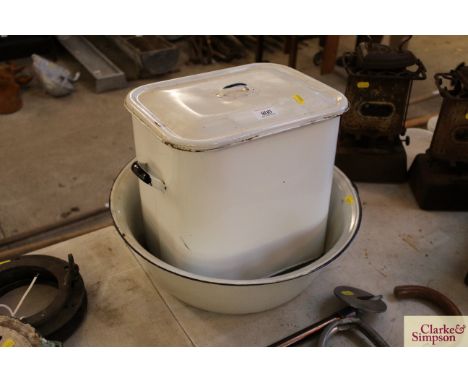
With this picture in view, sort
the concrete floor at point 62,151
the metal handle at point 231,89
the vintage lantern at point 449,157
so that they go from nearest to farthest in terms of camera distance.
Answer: the metal handle at point 231,89, the vintage lantern at point 449,157, the concrete floor at point 62,151

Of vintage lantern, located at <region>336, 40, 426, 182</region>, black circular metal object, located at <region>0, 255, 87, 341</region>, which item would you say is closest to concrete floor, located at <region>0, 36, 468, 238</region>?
black circular metal object, located at <region>0, 255, 87, 341</region>

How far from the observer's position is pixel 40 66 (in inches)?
105

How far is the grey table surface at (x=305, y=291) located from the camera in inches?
32.6

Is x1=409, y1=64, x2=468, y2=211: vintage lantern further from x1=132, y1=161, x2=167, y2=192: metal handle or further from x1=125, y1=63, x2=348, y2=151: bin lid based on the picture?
x1=132, y1=161, x2=167, y2=192: metal handle

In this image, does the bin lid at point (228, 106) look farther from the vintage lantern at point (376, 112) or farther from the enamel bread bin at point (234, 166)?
the vintage lantern at point (376, 112)

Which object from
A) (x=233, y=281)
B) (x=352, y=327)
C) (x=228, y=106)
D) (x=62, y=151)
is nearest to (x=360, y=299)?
(x=352, y=327)

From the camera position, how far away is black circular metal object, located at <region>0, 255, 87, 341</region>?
2.56 feet

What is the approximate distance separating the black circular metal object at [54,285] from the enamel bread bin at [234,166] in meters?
0.17

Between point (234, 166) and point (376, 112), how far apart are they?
2.15ft

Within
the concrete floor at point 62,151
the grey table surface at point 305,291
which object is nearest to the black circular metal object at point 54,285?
the grey table surface at point 305,291

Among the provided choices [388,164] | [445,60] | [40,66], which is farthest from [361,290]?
[445,60]

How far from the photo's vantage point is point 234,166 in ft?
2.37

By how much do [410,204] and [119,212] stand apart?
2.42 feet

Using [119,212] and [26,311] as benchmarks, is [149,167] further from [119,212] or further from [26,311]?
[26,311]
